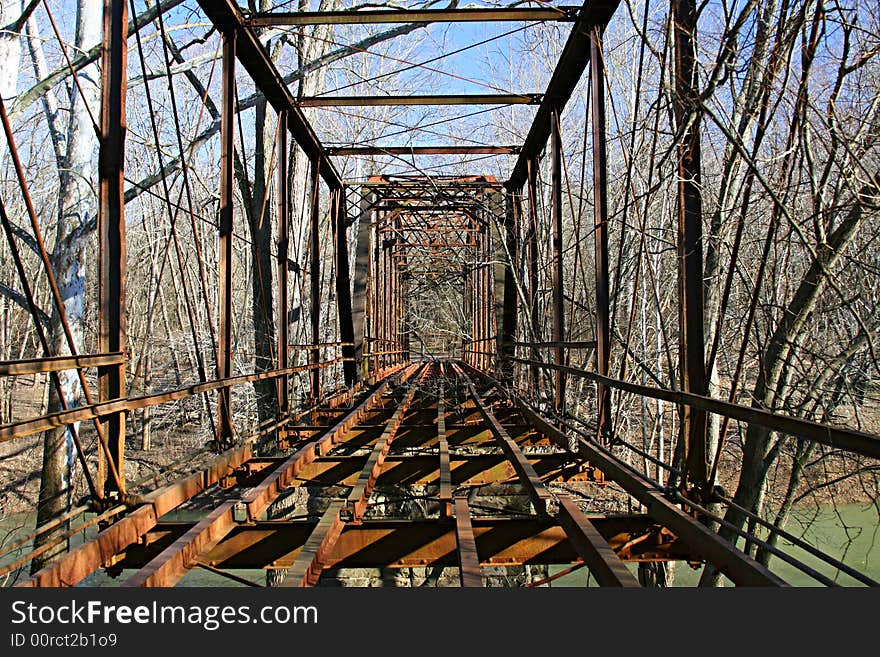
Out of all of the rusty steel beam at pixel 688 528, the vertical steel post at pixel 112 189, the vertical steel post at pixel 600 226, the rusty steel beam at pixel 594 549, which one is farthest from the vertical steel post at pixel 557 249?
the vertical steel post at pixel 112 189

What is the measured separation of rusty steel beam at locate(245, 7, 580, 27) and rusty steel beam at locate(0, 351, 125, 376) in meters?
4.45

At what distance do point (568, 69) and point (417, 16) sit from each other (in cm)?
192

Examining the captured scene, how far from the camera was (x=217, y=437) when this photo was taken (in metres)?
5.97

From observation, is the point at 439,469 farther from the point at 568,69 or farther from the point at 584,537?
the point at 568,69

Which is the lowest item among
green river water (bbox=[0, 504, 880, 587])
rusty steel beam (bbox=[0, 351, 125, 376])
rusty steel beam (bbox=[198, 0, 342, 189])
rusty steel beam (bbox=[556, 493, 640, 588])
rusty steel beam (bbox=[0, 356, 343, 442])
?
green river water (bbox=[0, 504, 880, 587])

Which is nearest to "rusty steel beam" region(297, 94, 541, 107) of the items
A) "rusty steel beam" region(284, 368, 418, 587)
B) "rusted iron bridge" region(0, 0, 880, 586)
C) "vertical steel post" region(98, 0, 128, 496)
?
"rusted iron bridge" region(0, 0, 880, 586)

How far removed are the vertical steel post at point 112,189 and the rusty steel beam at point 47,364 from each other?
340 millimetres

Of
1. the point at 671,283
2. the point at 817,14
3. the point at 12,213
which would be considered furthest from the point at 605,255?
the point at 12,213

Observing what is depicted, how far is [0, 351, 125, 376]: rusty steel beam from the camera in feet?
9.88

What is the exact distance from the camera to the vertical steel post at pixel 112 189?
421 cm

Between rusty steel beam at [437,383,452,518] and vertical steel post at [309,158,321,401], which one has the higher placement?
vertical steel post at [309,158,321,401]

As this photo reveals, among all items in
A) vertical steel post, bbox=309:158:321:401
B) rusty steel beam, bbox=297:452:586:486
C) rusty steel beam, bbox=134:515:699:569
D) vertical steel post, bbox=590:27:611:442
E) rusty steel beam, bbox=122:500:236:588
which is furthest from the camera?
vertical steel post, bbox=309:158:321:401

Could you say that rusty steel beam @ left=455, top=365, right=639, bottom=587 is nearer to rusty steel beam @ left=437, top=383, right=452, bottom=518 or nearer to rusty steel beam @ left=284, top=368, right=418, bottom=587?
rusty steel beam @ left=437, top=383, right=452, bottom=518

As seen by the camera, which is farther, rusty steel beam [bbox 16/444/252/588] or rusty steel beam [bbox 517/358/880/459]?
rusty steel beam [bbox 16/444/252/588]
